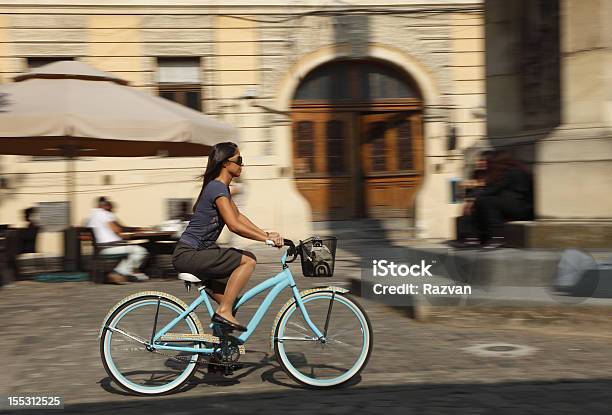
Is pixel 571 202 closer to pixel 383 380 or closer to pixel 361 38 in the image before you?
pixel 383 380

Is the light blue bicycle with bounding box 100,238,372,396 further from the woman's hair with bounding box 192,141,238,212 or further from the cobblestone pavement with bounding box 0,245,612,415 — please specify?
the woman's hair with bounding box 192,141,238,212

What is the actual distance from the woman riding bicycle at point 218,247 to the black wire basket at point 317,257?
20 centimetres

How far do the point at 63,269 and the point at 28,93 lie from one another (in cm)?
277

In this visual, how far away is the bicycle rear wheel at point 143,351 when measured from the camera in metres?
5.62

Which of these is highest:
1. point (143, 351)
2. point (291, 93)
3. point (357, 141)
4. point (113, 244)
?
point (291, 93)

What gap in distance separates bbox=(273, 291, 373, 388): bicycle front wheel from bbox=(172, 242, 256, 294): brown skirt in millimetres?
476

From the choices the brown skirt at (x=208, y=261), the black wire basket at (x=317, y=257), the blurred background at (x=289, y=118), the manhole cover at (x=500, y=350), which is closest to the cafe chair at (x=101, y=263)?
the blurred background at (x=289, y=118)

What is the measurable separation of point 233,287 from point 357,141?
13.8 m

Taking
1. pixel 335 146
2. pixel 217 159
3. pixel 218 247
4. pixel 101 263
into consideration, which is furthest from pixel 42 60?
pixel 218 247

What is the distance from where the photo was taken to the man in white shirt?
11703mm

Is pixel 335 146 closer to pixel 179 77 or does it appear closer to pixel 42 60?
pixel 179 77

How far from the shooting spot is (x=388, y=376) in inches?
244

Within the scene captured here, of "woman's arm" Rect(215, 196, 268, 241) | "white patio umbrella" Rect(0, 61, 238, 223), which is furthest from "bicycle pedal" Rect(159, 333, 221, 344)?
"white patio umbrella" Rect(0, 61, 238, 223)

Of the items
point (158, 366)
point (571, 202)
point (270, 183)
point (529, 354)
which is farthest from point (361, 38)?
point (158, 366)
